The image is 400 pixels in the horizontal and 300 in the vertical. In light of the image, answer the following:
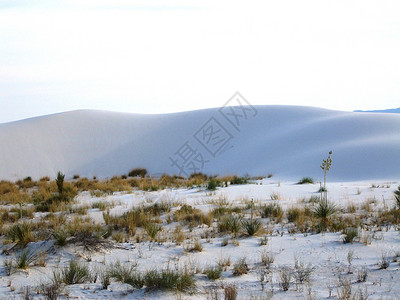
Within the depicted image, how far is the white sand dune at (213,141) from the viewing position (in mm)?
19016

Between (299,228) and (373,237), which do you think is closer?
(373,237)

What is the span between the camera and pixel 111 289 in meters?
4.11

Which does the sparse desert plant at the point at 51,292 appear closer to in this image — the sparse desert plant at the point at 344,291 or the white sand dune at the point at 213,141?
the sparse desert plant at the point at 344,291

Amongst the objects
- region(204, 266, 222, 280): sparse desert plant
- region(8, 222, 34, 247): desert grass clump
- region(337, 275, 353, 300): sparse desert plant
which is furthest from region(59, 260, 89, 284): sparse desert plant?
region(337, 275, 353, 300): sparse desert plant

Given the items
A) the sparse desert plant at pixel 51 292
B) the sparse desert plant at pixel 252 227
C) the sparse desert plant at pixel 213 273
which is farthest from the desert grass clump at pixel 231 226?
the sparse desert plant at pixel 51 292

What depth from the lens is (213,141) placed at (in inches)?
1142

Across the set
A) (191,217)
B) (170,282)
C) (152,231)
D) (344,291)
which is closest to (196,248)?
(152,231)

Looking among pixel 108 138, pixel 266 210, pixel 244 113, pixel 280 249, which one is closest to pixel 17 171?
pixel 108 138

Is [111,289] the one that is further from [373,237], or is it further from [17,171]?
[17,171]

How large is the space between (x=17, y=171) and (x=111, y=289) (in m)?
24.0

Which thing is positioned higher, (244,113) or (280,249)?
(244,113)

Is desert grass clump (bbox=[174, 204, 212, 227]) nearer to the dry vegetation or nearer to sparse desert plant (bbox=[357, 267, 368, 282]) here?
the dry vegetation

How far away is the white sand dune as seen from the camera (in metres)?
19.0

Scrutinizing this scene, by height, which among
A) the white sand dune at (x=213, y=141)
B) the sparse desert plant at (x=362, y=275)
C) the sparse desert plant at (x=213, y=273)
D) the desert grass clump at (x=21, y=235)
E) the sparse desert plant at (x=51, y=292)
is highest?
the white sand dune at (x=213, y=141)
